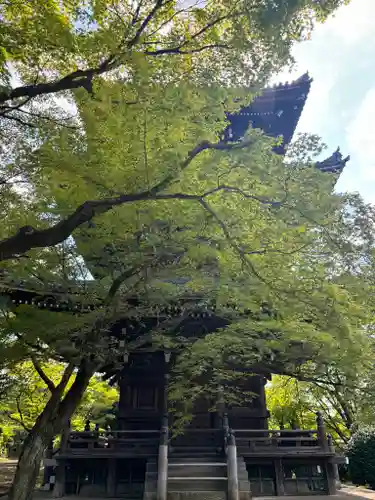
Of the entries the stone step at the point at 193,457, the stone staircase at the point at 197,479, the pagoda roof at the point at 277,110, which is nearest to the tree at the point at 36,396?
the stone step at the point at 193,457

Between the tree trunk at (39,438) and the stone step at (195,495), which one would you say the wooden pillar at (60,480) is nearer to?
the stone step at (195,495)

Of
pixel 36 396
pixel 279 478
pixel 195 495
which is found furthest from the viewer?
pixel 36 396

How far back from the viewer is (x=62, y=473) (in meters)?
11.4

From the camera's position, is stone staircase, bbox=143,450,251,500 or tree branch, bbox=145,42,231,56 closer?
tree branch, bbox=145,42,231,56

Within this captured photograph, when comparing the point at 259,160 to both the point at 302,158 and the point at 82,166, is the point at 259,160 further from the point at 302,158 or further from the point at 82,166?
the point at 82,166

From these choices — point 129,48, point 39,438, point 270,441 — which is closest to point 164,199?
point 129,48

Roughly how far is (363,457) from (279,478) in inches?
157

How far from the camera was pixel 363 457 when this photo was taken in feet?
43.7

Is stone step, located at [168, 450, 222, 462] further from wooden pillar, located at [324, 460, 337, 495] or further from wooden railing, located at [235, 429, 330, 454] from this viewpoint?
wooden pillar, located at [324, 460, 337, 495]

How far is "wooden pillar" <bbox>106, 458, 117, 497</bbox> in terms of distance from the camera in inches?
444

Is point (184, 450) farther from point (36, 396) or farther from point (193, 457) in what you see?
point (36, 396)

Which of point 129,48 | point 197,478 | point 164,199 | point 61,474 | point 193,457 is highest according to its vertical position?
point 129,48

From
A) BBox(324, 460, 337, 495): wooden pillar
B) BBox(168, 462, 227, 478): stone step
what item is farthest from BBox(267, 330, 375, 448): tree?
BBox(168, 462, 227, 478): stone step

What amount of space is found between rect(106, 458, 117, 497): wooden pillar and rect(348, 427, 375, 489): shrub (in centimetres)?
843
